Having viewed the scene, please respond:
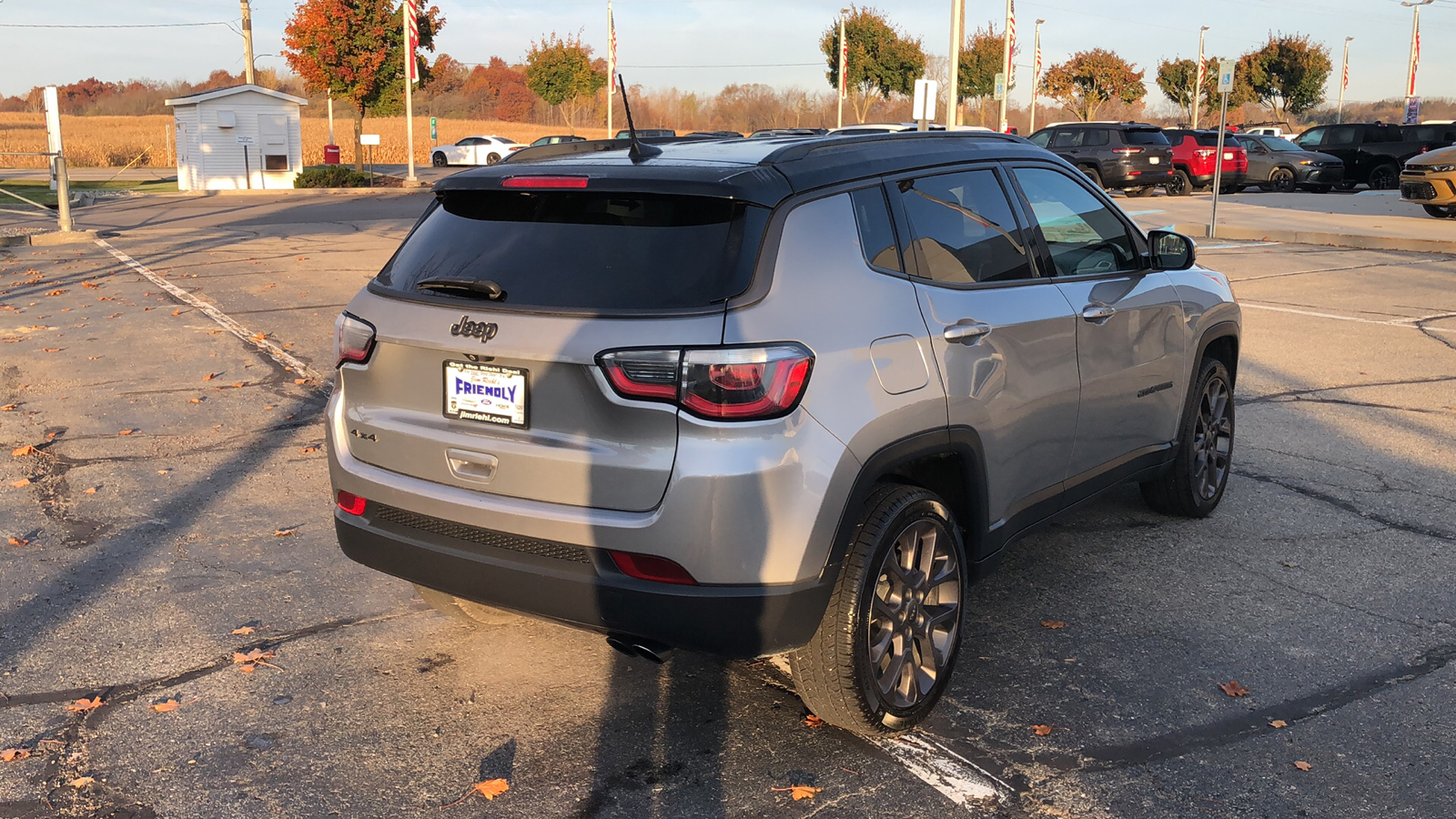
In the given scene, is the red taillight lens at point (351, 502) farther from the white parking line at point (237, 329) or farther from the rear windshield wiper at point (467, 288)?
the white parking line at point (237, 329)

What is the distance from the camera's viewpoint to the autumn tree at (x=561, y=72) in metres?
67.9

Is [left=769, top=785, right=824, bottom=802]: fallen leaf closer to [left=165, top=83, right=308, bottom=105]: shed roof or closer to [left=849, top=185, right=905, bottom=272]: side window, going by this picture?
[left=849, top=185, right=905, bottom=272]: side window

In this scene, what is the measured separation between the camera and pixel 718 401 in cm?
308

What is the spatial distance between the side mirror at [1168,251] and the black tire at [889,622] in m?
1.87

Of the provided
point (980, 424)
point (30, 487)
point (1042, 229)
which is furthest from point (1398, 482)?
point (30, 487)

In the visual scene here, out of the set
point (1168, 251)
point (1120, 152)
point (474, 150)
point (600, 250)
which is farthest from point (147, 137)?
point (600, 250)

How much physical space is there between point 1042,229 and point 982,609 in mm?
1479

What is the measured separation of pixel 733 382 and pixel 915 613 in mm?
1092

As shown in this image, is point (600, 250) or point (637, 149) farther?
point (637, 149)

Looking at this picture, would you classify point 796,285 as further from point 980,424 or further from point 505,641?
point 505,641

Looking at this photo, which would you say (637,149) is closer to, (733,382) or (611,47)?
(733,382)

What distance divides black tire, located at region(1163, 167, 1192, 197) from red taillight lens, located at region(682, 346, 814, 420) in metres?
32.8

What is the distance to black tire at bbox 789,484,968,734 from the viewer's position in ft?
11.2

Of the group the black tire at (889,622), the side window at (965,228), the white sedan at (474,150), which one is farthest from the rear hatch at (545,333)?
the white sedan at (474,150)
